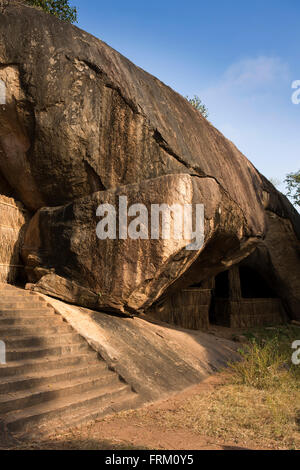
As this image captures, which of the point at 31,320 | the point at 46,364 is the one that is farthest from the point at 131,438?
the point at 31,320

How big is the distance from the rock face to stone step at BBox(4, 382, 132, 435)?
1.80 metres

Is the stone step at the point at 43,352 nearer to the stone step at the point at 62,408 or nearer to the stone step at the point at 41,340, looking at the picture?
the stone step at the point at 41,340

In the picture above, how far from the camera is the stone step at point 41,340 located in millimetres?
3919

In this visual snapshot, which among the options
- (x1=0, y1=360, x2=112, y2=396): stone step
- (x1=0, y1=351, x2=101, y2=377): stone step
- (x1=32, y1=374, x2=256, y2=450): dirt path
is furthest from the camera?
(x1=0, y1=351, x2=101, y2=377): stone step

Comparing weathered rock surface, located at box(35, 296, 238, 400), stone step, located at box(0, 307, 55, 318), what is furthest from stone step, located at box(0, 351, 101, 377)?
stone step, located at box(0, 307, 55, 318)

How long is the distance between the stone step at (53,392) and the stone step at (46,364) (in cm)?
23

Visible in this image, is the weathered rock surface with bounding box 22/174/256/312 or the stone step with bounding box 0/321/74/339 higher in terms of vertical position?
the weathered rock surface with bounding box 22/174/256/312

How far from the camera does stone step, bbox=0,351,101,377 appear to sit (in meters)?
3.50

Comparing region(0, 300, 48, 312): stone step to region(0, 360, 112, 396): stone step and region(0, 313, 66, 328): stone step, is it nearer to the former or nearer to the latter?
region(0, 313, 66, 328): stone step

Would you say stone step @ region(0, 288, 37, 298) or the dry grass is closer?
the dry grass

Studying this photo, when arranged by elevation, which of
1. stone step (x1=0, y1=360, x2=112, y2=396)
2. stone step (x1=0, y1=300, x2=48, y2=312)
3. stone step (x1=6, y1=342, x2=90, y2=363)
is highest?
stone step (x1=0, y1=300, x2=48, y2=312)

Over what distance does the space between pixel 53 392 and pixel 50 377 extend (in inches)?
8.7

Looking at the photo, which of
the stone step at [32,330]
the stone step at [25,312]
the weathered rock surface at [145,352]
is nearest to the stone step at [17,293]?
the weathered rock surface at [145,352]

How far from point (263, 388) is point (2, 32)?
646 cm
